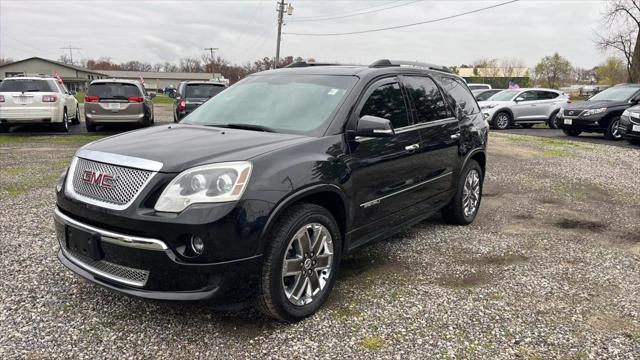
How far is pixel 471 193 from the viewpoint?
580 centimetres

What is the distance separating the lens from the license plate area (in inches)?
116

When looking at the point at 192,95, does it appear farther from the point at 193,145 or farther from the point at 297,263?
the point at 297,263

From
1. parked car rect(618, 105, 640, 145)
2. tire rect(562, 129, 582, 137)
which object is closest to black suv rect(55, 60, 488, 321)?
parked car rect(618, 105, 640, 145)

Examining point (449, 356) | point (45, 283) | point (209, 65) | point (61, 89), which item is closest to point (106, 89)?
point (61, 89)

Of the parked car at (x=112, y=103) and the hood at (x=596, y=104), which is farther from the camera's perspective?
the hood at (x=596, y=104)

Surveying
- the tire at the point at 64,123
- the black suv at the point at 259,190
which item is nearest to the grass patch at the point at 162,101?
the tire at the point at 64,123

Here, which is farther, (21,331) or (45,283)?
(45,283)

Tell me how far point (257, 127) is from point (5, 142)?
36.8 ft

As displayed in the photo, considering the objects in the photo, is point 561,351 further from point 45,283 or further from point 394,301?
point 45,283

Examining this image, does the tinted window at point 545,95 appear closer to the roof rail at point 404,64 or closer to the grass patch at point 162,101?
the roof rail at point 404,64

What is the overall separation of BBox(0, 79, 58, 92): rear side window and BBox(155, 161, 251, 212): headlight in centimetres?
1269

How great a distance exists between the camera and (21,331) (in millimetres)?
Result: 3090

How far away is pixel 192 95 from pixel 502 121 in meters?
12.0

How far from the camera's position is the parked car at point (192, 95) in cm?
1446
